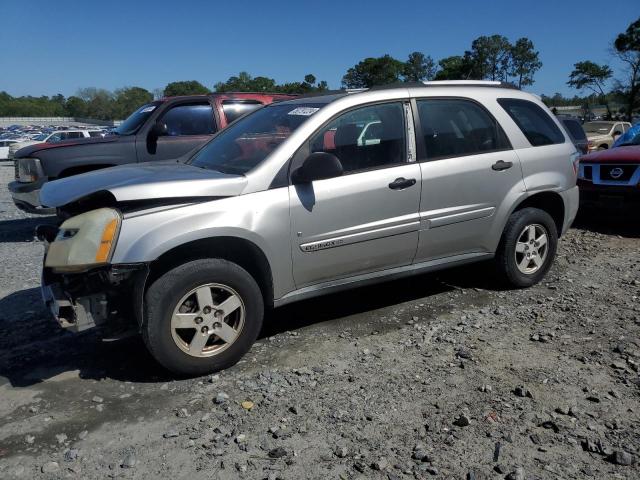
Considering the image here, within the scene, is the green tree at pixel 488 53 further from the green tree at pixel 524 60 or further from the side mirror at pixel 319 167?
the side mirror at pixel 319 167

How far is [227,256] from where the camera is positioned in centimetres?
369

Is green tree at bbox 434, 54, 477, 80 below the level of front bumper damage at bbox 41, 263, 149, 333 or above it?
above

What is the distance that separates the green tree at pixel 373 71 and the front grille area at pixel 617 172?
83.6 metres

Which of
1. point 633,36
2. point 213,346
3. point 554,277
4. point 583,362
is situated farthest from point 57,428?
point 633,36

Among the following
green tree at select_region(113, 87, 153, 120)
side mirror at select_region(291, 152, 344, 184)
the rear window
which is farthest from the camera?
green tree at select_region(113, 87, 153, 120)

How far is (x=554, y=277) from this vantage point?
5547 millimetres

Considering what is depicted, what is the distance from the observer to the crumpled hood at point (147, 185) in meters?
3.32

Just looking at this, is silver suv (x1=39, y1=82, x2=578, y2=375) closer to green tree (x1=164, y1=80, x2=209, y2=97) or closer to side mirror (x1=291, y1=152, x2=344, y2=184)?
side mirror (x1=291, y1=152, x2=344, y2=184)

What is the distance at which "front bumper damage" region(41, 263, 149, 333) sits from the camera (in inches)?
128

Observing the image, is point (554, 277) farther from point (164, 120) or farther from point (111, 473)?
point (164, 120)

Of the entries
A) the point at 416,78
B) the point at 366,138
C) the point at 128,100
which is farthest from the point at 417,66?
the point at 366,138

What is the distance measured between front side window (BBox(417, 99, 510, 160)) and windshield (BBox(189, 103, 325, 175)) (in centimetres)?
93

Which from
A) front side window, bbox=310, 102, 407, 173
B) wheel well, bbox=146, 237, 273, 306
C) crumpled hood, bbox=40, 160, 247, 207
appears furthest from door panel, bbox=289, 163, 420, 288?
crumpled hood, bbox=40, 160, 247, 207

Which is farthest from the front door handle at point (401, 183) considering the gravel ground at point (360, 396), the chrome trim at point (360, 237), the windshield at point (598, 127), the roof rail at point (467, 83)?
the windshield at point (598, 127)
